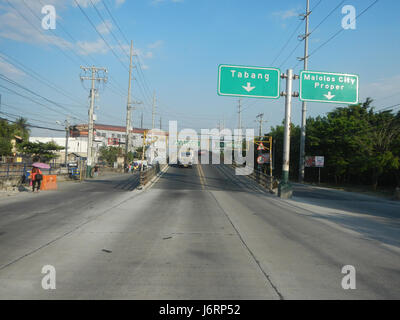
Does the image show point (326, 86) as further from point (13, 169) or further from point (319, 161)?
point (319, 161)

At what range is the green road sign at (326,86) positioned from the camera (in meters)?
19.3

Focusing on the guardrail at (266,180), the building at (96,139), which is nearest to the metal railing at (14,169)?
the building at (96,139)

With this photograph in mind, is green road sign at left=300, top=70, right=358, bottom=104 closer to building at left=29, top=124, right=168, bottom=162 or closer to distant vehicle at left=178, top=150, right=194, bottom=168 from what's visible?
building at left=29, top=124, right=168, bottom=162

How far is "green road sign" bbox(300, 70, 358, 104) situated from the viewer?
19.3m

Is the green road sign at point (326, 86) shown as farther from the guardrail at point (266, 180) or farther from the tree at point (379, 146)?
the tree at point (379, 146)

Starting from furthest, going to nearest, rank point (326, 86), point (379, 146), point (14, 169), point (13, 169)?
point (379, 146) < point (14, 169) < point (13, 169) < point (326, 86)

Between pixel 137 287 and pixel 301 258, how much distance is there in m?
3.61

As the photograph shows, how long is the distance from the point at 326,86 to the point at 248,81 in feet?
16.0

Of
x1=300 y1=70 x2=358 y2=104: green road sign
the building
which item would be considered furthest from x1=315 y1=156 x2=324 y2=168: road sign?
x1=300 y1=70 x2=358 y2=104: green road sign

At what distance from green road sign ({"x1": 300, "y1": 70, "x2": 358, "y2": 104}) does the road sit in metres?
9.72

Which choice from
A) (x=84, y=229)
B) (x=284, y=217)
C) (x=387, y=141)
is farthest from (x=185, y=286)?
(x=387, y=141)

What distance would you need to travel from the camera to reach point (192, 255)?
22.2ft

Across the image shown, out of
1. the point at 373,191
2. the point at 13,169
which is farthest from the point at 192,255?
the point at 373,191
